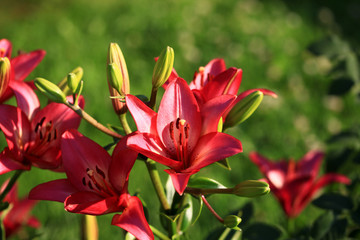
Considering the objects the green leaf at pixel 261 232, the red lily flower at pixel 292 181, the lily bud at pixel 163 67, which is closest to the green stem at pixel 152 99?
the lily bud at pixel 163 67

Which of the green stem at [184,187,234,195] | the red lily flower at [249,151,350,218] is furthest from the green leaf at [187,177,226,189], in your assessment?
the red lily flower at [249,151,350,218]

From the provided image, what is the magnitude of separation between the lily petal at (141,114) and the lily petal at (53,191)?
5.5 inches

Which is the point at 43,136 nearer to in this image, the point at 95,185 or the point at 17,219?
the point at 95,185

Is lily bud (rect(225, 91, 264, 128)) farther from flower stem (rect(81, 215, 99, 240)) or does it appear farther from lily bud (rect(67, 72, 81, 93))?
flower stem (rect(81, 215, 99, 240))

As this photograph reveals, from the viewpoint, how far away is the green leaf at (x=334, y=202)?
35.2 inches

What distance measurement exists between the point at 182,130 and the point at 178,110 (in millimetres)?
32

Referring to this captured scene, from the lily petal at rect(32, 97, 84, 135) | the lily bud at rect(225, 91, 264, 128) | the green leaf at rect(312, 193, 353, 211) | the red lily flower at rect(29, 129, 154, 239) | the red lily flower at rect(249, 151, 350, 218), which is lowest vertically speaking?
the red lily flower at rect(249, 151, 350, 218)

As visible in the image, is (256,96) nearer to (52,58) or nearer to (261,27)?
(52,58)

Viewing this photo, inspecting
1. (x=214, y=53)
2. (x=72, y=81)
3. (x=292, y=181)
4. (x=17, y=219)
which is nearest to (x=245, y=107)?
(x=72, y=81)

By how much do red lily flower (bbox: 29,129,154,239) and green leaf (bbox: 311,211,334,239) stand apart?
1.30 ft

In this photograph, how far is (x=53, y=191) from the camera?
637 millimetres

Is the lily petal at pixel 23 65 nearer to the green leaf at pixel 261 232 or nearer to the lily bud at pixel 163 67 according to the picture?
the lily bud at pixel 163 67

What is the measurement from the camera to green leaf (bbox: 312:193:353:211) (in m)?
0.89

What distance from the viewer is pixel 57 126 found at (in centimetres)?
72
